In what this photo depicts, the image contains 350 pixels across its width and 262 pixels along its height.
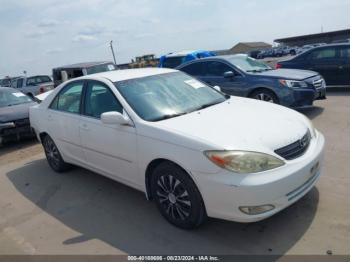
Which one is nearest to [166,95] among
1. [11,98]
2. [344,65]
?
[11,98]

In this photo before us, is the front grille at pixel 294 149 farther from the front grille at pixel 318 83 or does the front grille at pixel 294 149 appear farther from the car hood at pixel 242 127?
the front grille at pixel 318 83

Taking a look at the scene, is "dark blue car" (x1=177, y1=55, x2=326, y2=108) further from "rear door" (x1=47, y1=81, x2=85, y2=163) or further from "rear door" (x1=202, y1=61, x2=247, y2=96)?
"rear door" (x1=47, y1=81, x2=85, y2=163)

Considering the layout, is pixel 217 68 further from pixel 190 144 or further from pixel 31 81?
pixel 31 81

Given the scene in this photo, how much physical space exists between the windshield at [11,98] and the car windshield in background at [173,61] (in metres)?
6.11

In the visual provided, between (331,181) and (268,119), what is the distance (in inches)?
52.3

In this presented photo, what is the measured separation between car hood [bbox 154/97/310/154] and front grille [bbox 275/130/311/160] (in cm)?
4

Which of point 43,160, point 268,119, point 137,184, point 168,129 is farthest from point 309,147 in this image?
point 43,160

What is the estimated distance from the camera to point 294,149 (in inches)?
132

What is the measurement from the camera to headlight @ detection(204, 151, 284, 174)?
9.99 ft

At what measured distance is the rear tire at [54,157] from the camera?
5.64 metres

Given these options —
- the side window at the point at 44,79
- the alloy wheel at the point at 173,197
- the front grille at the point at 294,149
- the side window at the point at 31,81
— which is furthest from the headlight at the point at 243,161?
the side window at the point at 44,79

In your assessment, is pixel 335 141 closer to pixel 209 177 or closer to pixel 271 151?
pixel 271 151

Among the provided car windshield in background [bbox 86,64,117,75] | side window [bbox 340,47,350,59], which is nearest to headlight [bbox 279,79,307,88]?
side window [bbox 340,47,350,59]

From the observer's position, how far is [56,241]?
3.72 meters
